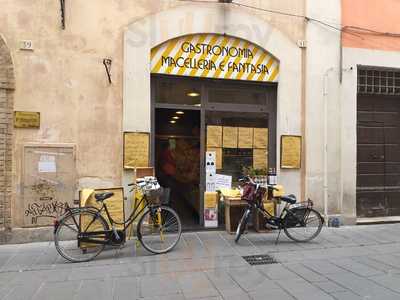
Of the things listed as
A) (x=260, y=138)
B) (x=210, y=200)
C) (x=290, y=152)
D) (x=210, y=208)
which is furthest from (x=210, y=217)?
(x=290, y=152)

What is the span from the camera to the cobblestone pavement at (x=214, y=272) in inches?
174

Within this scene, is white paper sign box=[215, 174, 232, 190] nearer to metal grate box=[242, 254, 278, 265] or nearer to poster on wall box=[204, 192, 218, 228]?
poster on wall box=[204, 192, 218, 228]

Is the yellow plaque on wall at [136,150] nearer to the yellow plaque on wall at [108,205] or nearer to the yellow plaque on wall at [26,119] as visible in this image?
the yellow plaque on wall at [108,205]

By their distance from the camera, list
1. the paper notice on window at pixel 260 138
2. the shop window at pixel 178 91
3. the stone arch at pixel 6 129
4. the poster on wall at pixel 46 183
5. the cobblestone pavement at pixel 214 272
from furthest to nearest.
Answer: the paper notice on window at pixel 260 138 < the shop window at pixel 178 91 < the poster on wall at pixel 46 183 < the stone arch at pixel 6 129 < the cobblestone pavement at pixel 214 272

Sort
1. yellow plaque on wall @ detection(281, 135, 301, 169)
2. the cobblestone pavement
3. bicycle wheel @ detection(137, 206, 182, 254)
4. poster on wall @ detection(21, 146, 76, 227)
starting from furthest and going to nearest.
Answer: yellow plaque on wall @ detection(281, 135, 301, 169) → poster on wall @ detection(21, 146, 76, 227) → bicycle wheel @ detection(137, 206, 182, 254) → the cobblestone pavement

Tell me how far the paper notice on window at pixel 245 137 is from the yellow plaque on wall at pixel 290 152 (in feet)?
2.08

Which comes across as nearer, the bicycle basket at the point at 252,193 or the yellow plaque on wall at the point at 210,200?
the bicycle basket at the point at 252,193

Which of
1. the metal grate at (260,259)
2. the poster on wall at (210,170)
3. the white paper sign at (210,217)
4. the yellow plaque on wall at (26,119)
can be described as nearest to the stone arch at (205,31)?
the poster on wall at (210,170)

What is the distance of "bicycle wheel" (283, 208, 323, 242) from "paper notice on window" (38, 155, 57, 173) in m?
4.08

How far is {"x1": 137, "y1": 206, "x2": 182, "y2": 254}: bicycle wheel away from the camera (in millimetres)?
5971

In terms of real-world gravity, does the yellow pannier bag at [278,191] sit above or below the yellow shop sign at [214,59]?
below

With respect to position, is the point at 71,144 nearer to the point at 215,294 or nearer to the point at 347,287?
the point at 215,294

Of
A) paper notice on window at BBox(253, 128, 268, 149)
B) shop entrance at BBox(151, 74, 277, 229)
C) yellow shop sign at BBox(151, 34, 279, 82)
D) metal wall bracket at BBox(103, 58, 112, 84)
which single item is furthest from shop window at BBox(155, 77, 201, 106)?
paper notice on window at BBox(253, 128, 268, 149)

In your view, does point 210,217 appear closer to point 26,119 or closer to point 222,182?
point 222,182
